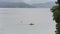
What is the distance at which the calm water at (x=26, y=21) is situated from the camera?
204 cm

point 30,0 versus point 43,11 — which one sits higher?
point 30,0

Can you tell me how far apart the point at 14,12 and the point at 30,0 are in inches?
13.9

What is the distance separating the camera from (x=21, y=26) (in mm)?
2078

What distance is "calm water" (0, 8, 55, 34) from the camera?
6.69ft

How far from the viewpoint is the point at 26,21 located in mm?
2098

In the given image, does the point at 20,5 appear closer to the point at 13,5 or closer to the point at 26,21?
the point at 13,5

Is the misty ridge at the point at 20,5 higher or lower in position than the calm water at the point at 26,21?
higher

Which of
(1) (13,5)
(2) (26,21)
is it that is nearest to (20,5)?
(1) (13,5)

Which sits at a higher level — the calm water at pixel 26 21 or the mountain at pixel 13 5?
the mountain at pixel 13 5

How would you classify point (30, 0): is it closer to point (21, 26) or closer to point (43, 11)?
point (43, 11)

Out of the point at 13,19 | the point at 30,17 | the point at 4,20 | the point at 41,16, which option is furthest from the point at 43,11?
the point at 4,20

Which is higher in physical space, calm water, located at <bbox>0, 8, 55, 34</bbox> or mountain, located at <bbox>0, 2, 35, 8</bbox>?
mountain, located at <bbox>0, 2, 35, 8</bbox>

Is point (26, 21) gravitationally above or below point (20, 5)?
below

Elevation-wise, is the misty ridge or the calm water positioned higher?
the misty ridge
